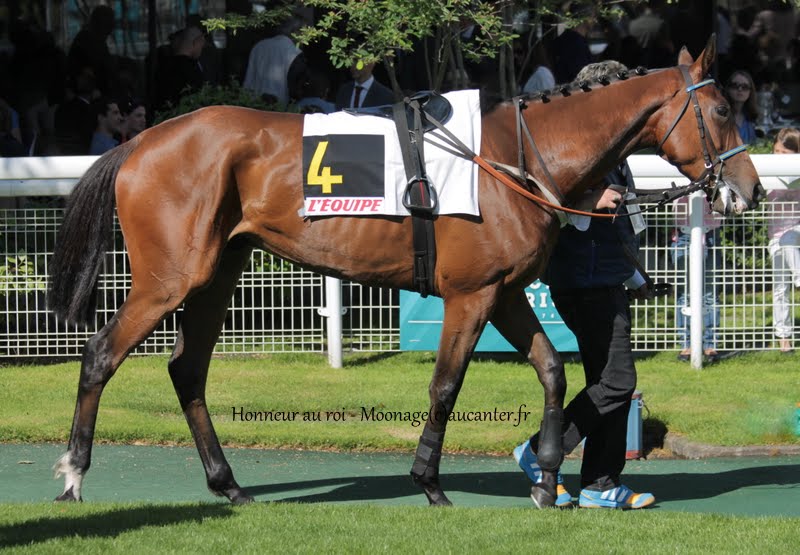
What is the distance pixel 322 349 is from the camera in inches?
385

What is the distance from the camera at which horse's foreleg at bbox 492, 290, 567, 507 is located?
→ 5938 mm

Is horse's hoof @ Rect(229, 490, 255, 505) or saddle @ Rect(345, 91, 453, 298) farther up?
saddle @ Rect(345, 91, 453, 298)

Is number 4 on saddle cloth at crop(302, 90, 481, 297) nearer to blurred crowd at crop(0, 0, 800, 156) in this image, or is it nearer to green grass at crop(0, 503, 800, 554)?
green grass at crop(0, 503, 800, 554)

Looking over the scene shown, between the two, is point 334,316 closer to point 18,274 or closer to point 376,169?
point 18,274

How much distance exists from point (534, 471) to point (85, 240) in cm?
250

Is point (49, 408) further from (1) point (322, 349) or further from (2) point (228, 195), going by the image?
(2) point (228, 195)

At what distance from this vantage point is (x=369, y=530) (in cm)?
526

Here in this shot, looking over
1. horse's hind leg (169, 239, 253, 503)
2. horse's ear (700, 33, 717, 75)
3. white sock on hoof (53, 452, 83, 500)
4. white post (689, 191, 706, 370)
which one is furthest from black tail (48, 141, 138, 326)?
white post (689, 191, 706, 370)

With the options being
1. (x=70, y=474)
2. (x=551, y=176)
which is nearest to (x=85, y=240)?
(x=70, y=474)

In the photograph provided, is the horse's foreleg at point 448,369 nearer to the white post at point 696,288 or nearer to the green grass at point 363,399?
the green grass at point 363,399

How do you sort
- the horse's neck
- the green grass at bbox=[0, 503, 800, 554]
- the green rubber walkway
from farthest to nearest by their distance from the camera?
the green rubber walkway
the horse's neck
the green grass at bbox=[0, 503, 800, 554]

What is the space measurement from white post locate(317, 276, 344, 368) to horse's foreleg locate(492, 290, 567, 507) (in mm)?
3543

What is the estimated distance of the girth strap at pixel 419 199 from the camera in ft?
18.9

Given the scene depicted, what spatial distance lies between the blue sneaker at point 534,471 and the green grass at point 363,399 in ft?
4.25
